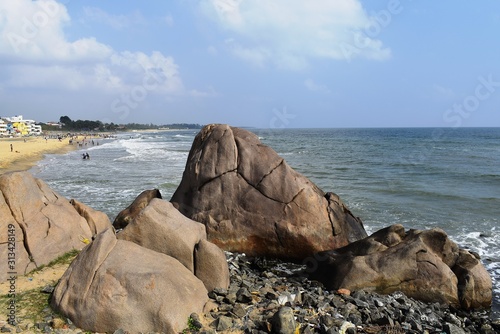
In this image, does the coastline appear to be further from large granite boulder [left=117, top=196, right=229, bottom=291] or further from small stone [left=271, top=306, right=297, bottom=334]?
small stone [left=271, top=306, right=297, bottom=334]

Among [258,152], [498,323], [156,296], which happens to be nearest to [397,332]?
[498,323]

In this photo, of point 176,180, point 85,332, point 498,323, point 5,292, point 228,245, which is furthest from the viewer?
point 176,180

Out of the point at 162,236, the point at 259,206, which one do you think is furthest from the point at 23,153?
the point at 162,236

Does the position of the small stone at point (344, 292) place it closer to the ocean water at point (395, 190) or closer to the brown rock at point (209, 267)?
the brown rock at point (209, 267)

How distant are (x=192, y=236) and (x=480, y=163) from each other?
134ft

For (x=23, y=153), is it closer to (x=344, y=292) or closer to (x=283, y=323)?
(x=344, y=292)

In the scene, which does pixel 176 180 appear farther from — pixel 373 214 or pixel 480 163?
pixel 480 163

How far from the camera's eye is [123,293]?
7289 millimetres

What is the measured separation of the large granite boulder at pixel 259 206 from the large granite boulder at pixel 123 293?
16.6 ft

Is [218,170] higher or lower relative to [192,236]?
higher

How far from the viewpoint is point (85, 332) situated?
7.07m

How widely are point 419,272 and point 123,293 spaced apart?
7.54 meters

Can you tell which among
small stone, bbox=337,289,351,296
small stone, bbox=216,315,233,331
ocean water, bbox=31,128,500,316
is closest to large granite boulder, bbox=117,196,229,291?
small stone, bbox=216,315,233,331

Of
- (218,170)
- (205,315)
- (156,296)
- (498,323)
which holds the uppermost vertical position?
(218,170)
